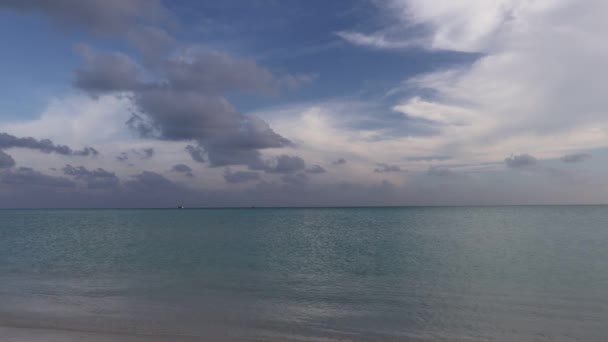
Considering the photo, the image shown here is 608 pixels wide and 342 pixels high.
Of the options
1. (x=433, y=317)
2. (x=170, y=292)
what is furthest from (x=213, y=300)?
(x=433, y=317)

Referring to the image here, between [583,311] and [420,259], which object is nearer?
[583,311]

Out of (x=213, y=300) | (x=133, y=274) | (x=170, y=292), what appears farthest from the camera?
(x=133, y=274)

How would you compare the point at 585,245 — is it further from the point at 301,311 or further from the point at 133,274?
the point at 133,274

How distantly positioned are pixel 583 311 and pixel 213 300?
18839 millimetres

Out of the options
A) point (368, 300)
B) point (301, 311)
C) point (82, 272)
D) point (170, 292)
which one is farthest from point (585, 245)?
point (82, 272)

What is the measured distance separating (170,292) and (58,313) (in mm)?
6414

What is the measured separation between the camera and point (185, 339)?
15.0 metres

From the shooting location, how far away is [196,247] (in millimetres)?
51969

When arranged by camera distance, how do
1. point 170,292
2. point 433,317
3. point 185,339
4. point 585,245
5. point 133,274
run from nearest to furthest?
1. point 185,339
2. point 433,317
3. point 170,292
4. point 133,274
5. point 585,245

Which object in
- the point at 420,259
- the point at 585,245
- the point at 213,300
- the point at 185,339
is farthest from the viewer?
the point at 585,245

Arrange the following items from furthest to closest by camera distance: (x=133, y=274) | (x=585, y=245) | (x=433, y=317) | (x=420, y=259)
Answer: (x=585, y=245)
(x=420, y=259)
(x=133, y=274)
(x=433, y=317)

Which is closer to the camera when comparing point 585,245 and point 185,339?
point 185,339

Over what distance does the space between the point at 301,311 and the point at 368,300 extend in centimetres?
464

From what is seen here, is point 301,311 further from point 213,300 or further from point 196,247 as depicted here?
point 196,247
